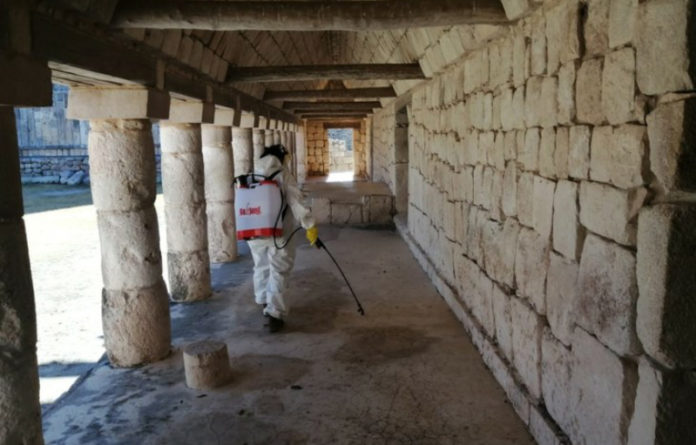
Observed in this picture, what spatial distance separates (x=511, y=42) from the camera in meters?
4.13

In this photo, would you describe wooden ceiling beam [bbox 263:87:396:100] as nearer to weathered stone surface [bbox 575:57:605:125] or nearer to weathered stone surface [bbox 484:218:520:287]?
weathered stone surface [bbox 484:218:520:287]

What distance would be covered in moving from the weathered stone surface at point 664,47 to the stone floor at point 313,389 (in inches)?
88.9

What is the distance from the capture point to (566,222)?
317cm

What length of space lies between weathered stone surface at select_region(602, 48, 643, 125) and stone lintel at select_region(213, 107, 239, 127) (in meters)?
5.66

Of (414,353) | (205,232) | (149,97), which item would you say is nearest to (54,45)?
(149,97)

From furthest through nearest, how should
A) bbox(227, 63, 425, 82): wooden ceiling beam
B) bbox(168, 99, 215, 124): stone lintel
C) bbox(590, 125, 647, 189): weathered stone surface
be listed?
1. bbox(227, 63, 425, 82): wooden ceiling beam
2. bbox(168, 99, 215, 124): stone lintel
3. bbox(590, 125, 647, 189): weathered stone surface

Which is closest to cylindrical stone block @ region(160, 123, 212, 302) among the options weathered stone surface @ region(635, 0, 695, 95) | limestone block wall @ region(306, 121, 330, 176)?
weathered stone surface @ region(635, 0, 695, 95)

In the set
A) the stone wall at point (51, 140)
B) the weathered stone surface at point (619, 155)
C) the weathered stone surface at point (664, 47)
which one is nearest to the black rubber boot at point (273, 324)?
the weathered stone surface at point (619, 155)

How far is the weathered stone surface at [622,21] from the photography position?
8.09 ft

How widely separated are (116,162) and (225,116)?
3131mm

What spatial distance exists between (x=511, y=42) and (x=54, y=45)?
2922 millimetres

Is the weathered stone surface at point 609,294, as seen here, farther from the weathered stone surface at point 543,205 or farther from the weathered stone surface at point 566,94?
the weathered stone surface at point 566,94

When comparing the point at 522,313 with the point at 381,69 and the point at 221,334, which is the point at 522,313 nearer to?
the point at 221,334

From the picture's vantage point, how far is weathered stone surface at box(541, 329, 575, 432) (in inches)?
125
